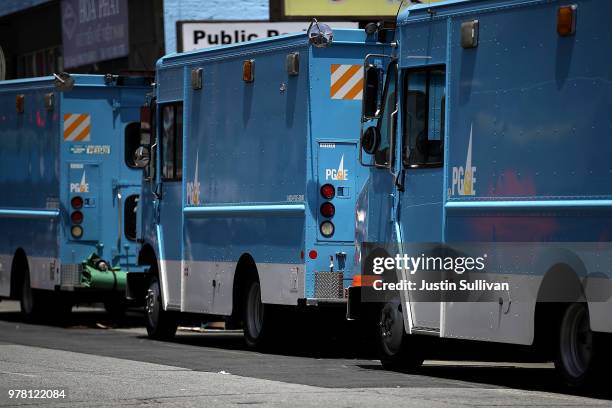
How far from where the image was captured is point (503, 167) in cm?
1367

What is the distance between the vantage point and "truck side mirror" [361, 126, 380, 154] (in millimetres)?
15844

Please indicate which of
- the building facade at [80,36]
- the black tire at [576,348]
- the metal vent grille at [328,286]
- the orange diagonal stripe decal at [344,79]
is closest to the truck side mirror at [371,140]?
the orange diagonal stripe decal at [344,79]

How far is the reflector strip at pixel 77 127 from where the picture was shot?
2336 centimetres

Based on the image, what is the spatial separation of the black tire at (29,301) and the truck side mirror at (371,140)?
975cm

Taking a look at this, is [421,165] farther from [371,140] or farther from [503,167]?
[503,167]

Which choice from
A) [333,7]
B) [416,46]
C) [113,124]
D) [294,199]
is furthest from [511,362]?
[333,7]

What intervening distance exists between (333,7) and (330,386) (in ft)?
49.2

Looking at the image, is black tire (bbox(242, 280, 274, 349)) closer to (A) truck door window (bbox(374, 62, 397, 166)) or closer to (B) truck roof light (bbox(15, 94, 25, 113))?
(A) truck door window (bbox(374, 62, 397, 166))

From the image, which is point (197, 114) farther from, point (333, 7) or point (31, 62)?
point (31, 62)

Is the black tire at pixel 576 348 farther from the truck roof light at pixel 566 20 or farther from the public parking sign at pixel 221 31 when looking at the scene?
the public parking sign at pixel 221 31

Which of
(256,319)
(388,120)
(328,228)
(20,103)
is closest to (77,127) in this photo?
(20,103)

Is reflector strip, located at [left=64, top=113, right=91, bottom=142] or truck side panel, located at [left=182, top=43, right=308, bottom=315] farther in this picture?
reflector strip, located at [left=64, top=113, right=91, bottom=142]

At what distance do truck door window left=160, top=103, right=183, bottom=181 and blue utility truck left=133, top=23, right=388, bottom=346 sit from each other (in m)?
0.01

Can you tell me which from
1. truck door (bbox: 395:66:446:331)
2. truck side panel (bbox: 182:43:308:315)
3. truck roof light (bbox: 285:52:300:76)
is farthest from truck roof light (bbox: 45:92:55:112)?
truck door (bbox: 395:66:446:331)
